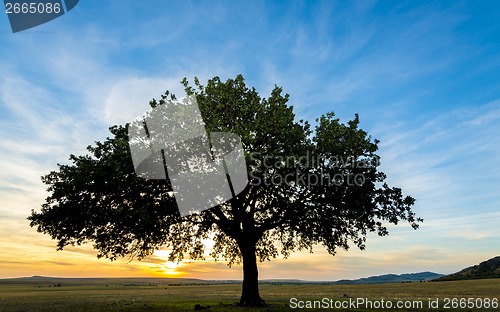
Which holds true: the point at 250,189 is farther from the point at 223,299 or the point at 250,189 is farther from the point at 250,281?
the point at 223,299

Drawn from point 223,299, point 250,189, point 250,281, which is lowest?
point 223,299

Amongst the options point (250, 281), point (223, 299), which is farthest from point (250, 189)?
point (223, 299)

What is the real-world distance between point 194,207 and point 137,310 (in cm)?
1110

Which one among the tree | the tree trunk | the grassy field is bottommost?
the grassy field

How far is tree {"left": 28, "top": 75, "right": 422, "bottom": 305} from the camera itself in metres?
31.5

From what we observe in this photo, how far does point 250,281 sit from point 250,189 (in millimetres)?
9293

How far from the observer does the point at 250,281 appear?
3719 cm

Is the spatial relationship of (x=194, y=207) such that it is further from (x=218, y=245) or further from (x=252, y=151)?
(x=218, y=245)

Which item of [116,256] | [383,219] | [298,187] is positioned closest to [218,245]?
[116,256]

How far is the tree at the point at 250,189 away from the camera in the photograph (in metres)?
31.5

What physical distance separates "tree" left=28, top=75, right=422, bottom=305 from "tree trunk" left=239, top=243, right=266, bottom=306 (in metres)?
0.10

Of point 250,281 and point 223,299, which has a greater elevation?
point 250,281

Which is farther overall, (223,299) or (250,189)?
(223,299)

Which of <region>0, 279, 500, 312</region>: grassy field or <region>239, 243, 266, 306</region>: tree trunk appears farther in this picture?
<region>239, 243, 266, 306</region>: tree trunk
